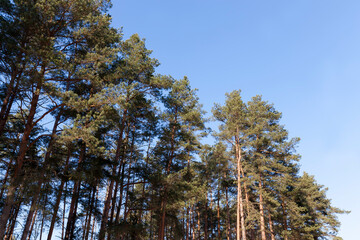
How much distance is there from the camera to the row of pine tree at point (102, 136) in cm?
970

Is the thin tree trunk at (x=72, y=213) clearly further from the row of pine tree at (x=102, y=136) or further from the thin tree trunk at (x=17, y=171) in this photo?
the thin tree trunk at (x=17, y=171)

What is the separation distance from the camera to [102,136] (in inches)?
604

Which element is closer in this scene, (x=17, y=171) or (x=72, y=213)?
(x=17, y=171)

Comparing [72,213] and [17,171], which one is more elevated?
[17,171]

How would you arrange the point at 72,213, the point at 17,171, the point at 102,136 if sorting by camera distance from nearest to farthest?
the point at 17,171, the point at 72,213, the point at 102,136

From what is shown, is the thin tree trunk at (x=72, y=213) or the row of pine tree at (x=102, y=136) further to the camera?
the thin tree trunk at (x=72, y=213)

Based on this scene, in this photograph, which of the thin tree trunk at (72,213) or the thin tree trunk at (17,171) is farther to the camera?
the thin tree trunk at (72,213)

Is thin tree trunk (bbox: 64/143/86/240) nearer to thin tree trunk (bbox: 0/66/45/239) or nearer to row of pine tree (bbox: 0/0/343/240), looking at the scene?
row of pine tree (bbox: 0/0/343/240)

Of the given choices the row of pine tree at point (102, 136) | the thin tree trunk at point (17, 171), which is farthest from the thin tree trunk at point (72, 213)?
the thin tree trunk at point (17, 171)

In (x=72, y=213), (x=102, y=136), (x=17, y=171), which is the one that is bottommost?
(x=72, y=213)

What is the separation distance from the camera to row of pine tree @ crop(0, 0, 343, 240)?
9703 mm

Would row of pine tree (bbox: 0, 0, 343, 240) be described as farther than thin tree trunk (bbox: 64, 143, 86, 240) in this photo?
No

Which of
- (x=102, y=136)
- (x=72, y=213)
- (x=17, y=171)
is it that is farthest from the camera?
(x=102, y=136)

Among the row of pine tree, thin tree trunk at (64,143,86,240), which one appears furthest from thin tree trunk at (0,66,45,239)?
thin tree trunk at (64,143,86,240)
